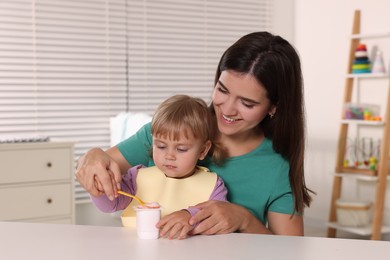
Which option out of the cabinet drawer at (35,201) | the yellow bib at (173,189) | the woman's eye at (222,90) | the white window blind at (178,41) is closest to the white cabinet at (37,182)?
the cabinet drawer at (35,201)

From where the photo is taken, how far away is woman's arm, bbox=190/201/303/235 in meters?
1.26

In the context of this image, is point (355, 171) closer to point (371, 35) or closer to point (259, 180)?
point (371, 35)

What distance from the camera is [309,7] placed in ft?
17.0

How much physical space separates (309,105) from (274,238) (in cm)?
407

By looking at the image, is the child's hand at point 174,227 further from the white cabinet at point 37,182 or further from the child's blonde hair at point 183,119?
the white cabinet at point 37,182

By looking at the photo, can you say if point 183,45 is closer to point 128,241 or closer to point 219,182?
point 219,182

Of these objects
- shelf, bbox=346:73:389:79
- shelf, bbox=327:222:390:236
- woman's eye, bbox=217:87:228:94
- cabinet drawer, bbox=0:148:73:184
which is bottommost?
shelf, bbox=327:222:390:236

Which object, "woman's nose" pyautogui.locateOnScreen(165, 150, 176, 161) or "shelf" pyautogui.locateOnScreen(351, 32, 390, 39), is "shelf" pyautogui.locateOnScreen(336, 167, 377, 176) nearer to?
"shelf" pyautogui.locateOnScreen(351, 32, 390, 39)

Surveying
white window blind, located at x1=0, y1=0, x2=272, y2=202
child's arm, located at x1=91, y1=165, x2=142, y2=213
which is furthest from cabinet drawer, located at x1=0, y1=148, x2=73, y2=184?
child's arm, located at x1=91, y1=165, x2=142, y2=213

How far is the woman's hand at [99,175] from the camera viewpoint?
54.6 inches

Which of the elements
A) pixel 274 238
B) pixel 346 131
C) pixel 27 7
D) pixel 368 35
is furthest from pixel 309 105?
pixel 274 238

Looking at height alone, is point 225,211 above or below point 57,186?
above

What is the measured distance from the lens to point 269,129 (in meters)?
1.77

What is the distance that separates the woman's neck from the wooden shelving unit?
259 cm
